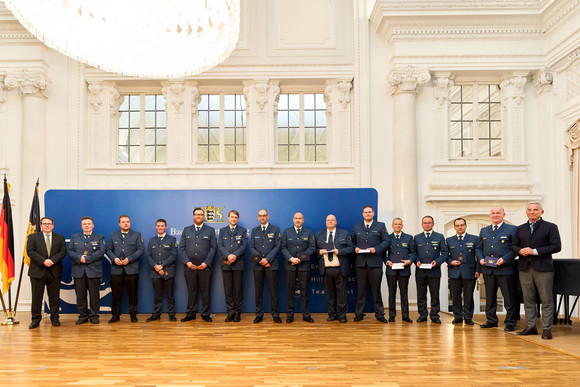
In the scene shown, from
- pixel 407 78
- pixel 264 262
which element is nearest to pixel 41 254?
pixel 264 262

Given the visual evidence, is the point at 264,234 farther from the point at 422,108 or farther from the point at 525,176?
the point at 525,176

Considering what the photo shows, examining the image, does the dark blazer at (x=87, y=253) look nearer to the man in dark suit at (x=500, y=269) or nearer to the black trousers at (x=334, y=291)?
the black trousers at (x=334, y=291)

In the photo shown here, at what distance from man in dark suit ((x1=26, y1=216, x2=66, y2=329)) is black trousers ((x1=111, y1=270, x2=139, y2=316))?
31.3 inches

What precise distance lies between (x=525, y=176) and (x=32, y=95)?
32.1 ft

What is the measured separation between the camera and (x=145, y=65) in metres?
6.59

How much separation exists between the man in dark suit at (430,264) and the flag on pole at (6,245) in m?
6.34

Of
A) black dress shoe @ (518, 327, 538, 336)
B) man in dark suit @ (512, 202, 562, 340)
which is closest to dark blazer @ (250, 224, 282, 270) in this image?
man in dark suit @ (512, 202, 562, 340)

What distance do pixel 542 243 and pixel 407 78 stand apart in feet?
15.7

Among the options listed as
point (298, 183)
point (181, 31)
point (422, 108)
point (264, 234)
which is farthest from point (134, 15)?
point (422, 108)

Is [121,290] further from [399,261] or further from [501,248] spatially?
[501,248]

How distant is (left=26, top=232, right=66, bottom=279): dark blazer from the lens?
782 centimetres

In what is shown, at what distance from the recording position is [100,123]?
1105 cm

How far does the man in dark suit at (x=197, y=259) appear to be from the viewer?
8.30 meters

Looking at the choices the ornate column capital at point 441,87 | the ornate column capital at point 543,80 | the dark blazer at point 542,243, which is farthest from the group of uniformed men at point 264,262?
the ornate column capital at point 543,80
